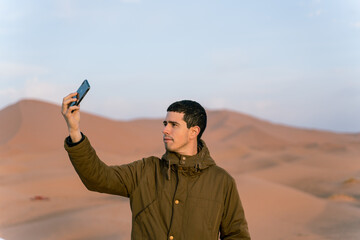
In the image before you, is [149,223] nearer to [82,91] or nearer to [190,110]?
[190,110]

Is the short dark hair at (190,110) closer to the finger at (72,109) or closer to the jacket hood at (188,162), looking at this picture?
the jacket hood at (188,162)

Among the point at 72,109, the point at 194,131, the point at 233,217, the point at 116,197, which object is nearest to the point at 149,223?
the point at 233,217

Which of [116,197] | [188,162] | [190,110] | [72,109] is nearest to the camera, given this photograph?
[72,109]

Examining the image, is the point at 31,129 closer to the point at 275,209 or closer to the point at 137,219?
the point at 275,209

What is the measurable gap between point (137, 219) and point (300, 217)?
8.60 meters

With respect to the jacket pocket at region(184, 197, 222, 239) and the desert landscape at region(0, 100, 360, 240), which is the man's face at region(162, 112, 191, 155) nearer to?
the jacket pocket at region(184, 197, 222, 239)

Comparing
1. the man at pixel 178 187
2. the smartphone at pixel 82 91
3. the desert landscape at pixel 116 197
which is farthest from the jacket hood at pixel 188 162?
the desert landscape at pixel 116 197

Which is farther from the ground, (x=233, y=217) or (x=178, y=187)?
(x=178, y=187)

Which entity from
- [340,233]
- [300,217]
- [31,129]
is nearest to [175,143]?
[340,233]

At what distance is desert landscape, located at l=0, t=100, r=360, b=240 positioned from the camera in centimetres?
955

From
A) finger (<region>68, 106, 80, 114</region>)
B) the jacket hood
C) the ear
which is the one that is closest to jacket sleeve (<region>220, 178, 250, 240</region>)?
the jacket hood

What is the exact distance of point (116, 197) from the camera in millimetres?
14195

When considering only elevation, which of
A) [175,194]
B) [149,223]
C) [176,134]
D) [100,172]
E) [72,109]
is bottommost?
[149,223]

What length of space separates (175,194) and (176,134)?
36 centimetres
